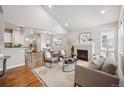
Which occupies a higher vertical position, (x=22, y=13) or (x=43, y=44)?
(x=22, y=13)

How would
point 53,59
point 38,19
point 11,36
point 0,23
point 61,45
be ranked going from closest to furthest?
point 0,23, point 53,59, point 61,45, point 38,19, point 11,36

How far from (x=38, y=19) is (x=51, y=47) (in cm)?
172

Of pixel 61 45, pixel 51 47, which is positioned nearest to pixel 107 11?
pixel 61 45

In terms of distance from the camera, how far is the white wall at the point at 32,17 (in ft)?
15.3

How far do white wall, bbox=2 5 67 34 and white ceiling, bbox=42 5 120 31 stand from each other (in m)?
0.28

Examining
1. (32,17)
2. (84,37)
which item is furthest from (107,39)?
(32,17)

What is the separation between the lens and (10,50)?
4.52 m

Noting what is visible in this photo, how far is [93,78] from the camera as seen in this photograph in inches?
82.9

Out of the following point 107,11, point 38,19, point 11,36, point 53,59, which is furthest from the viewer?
point 11,36

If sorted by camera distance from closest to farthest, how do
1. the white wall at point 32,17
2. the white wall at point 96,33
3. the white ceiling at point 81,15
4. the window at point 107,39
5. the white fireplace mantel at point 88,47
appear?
the white ceiling at point 81,15, the white wall at point 32,17, the white wall at point 96,33, the window at point 107,39, the white fireplace mantel at point 88,47

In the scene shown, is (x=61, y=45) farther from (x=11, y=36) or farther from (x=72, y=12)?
(x=11, y=36)

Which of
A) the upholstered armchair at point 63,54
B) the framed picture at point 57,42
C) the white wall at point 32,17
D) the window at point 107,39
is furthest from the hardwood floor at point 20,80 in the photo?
the window at point 107,39

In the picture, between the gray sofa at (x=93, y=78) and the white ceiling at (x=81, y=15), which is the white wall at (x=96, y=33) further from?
the gray sofa at (x=93, y=78)

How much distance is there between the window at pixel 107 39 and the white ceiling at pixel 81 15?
571 mm
